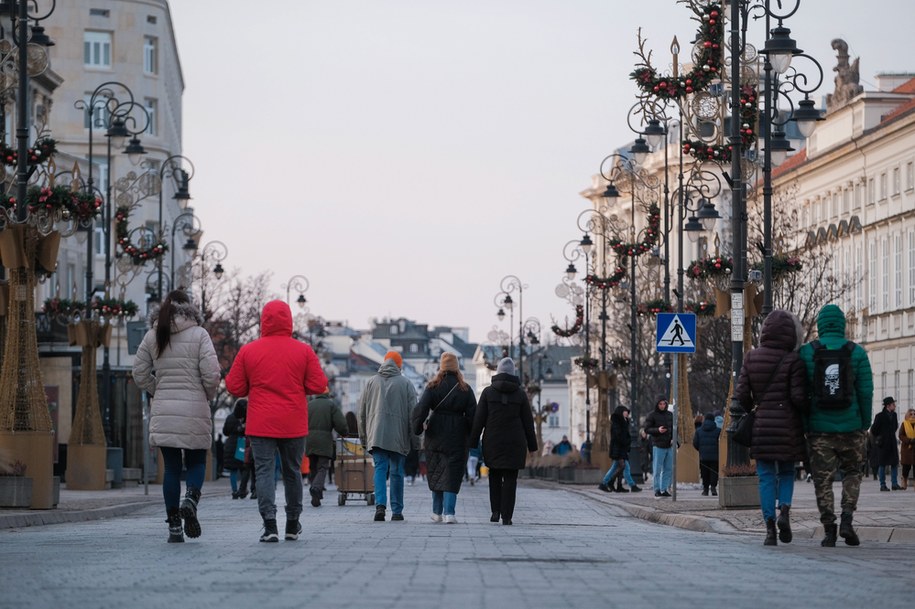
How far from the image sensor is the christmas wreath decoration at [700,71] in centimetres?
2939

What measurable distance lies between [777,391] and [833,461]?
75cm

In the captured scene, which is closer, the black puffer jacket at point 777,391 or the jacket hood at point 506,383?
the black puffer jacket at point 777,391

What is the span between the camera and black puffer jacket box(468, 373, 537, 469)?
74.7 feet

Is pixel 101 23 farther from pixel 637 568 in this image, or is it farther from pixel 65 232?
pixel 637 568

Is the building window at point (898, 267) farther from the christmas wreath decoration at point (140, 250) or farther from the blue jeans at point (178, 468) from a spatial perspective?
the blue jeans at point (178, 468)

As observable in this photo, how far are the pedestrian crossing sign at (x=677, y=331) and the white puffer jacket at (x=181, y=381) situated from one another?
14.0 meters

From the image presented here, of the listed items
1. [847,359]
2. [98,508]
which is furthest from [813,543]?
[98,508]

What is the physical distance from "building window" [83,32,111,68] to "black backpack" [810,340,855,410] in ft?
252

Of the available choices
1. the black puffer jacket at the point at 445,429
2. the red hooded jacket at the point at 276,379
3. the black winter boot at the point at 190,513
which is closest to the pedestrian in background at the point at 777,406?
the red hooded jacket at the point at 276,379

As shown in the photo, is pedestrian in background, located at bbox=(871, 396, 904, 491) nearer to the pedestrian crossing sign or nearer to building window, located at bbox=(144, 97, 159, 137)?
the pedestrian crossing sign

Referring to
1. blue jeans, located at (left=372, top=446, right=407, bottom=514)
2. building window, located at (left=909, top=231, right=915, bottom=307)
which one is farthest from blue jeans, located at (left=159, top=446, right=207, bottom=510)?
building window, located at (left=909, top=231, right=915, bottom=307)

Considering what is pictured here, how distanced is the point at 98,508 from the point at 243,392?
36.5 ft

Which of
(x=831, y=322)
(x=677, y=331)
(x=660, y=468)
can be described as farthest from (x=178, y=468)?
(x=660, y=468)

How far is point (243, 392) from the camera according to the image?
17.3 metres
